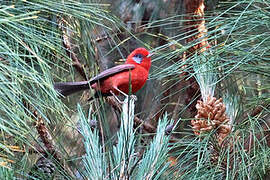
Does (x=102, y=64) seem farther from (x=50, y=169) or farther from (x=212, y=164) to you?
(x=212, y=164)

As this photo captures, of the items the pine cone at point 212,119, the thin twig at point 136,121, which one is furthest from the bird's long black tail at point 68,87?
the pine cone at point 212,119

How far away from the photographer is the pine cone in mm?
1383

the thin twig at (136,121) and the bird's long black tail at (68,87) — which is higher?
the bird's long black tail at (68,87)

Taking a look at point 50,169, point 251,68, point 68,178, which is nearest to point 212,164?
point 251,68

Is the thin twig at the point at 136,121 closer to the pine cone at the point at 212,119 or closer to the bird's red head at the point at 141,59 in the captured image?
the bird's red head at the point at 141,59

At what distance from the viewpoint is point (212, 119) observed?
4.68ft

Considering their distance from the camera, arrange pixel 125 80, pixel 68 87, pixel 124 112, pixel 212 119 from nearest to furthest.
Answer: pixel 124 112 → pixel 212 119 → pixel 68 87 → pixel 125 80

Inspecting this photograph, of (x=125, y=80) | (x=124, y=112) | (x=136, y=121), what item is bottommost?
(x=136, y=121)

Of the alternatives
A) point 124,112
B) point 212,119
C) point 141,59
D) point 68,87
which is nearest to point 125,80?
point 141,59

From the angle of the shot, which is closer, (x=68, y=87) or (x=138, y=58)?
(x=68, y=87)

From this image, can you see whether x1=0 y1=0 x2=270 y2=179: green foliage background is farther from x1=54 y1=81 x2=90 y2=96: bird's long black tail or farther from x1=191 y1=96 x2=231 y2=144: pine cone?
x1=54 y1=81 x2=90 y2=96: bird's long black tail

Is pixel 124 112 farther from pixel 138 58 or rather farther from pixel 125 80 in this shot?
pixel 138 58

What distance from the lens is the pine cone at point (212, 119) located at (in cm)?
138

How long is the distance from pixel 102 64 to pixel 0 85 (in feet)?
5.27
